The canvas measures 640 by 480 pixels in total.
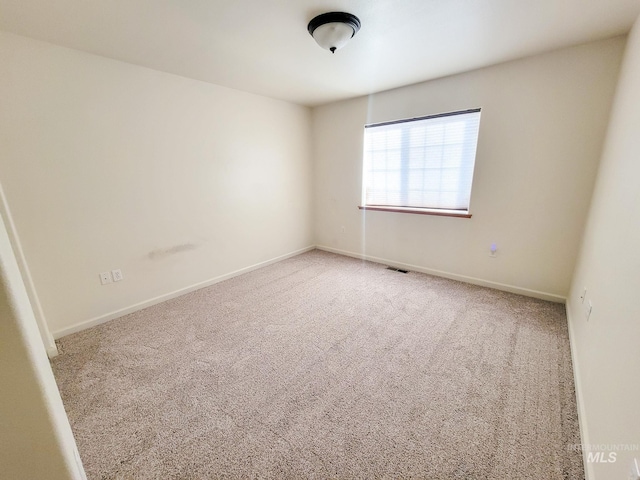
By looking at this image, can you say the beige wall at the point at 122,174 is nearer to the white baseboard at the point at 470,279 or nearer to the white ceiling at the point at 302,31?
the white ceiling at the point at 302,31

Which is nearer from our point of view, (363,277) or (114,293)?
(114,293)

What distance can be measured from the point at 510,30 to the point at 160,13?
7.93 feet

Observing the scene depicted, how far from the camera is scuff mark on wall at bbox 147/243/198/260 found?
Answer: 2.69 m

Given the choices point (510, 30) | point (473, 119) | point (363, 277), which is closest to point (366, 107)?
point (473, 119)

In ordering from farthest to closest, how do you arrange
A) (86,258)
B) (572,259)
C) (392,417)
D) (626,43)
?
1. (572,259)
2. (86,258)
3. (626,43)
4. (392,417)

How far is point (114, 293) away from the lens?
8.09 feet

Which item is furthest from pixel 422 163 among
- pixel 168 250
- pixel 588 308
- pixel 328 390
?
pixel 168 250

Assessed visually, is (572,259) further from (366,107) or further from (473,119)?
(366,107)

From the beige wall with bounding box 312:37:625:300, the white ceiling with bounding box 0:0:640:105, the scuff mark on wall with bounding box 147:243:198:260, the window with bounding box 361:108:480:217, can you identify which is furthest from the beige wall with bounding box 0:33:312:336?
the beige wall with bounding box 312:37:625:300

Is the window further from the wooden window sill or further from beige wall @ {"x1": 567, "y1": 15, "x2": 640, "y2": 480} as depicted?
beige wall @ {"x1": 567, "y1": 15, "x2": 640, "y2": 480}

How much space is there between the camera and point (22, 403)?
56 centimetres

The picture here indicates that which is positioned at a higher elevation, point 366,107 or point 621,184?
point 366,107

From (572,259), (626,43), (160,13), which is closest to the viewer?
(160,13)

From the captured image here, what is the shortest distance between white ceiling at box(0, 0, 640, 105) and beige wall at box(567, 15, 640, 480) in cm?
54
